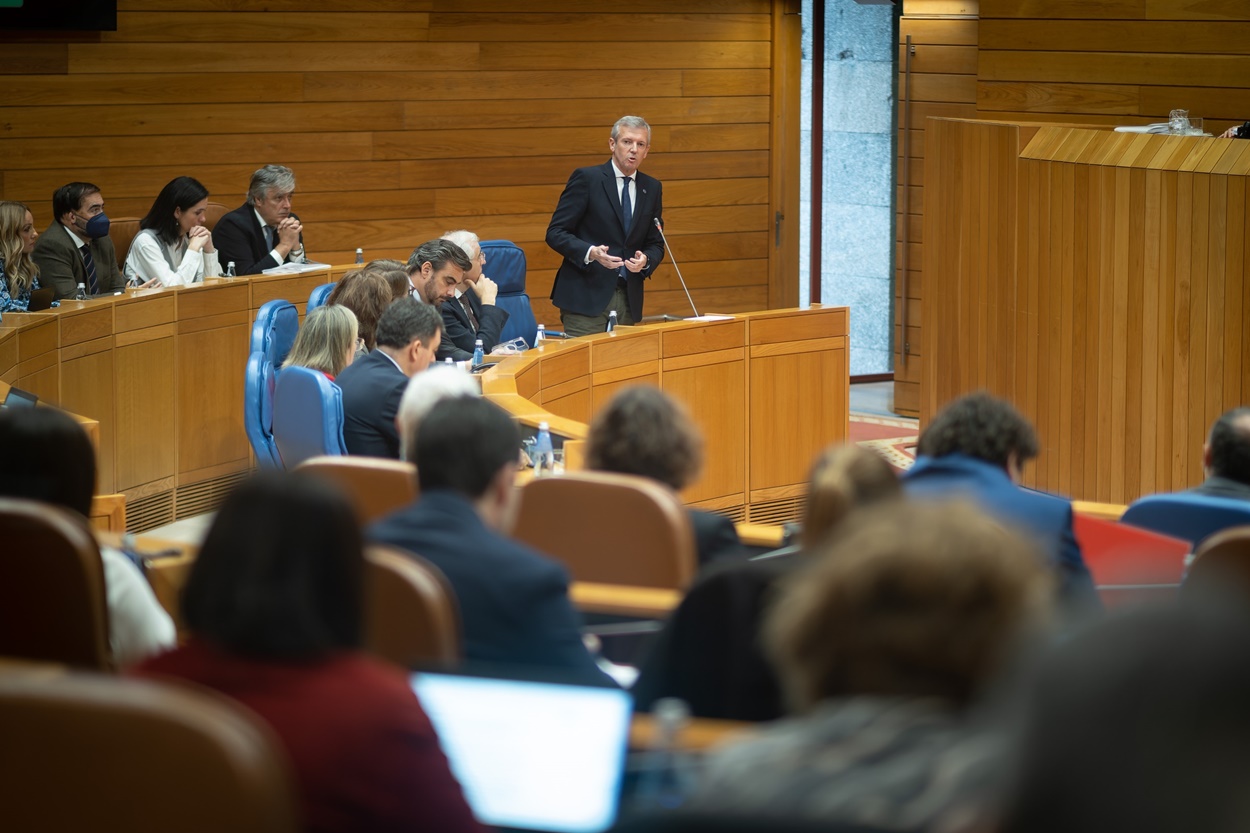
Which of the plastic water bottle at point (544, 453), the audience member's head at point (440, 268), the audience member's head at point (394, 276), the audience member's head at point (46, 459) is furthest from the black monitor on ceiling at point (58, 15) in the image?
the audience member's head at point (46, 459)

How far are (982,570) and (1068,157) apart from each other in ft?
21.0

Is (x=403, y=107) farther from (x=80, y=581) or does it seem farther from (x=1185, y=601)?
(x=1185, y=601)

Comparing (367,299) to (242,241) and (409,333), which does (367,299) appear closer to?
(409,333)

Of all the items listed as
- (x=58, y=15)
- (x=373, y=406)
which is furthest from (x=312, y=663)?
(x=58, y=15)

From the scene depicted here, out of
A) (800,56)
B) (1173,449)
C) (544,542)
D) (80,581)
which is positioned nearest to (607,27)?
(800,56)

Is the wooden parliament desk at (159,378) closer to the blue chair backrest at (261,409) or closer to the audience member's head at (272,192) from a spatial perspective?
the audience member's head at (272,192)

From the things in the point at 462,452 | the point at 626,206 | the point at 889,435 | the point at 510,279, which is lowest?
the point at 889,435

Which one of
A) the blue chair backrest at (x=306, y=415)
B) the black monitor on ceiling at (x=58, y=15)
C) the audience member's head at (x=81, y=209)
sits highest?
the black monitor on ceiling at (x=58, y=15)

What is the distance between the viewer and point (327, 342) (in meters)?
5.14

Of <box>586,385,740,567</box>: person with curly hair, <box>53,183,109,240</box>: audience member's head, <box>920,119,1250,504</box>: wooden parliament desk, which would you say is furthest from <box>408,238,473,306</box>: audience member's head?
<box>586,385,740,567</box>: person with curly hair

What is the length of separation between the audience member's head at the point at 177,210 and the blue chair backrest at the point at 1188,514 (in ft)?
16.7

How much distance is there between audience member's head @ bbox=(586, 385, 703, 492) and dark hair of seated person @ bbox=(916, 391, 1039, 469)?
509mm

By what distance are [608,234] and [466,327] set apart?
1.37 metres

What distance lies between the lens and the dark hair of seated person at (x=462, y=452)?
2455 mm
